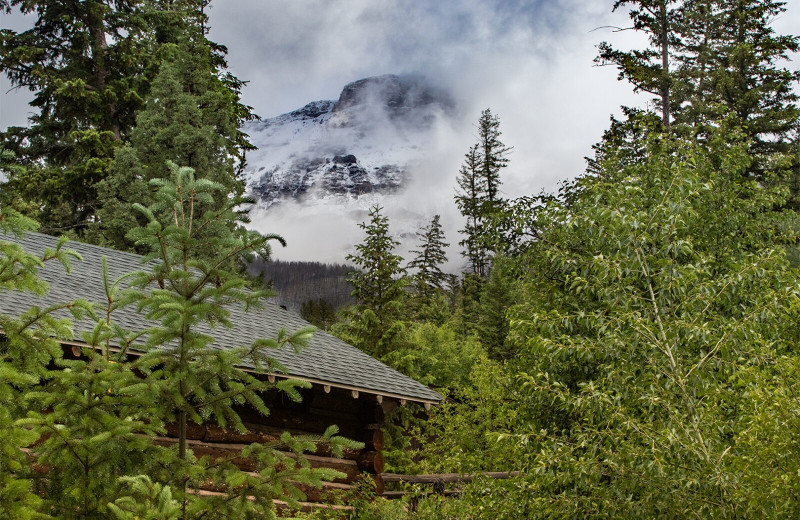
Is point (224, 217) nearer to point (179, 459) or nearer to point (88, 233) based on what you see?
point (179, 459)

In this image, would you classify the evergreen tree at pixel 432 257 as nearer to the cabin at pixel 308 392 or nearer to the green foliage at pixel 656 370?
the cabin at pixel 308 392

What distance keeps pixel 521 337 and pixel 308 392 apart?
3316 millimetres

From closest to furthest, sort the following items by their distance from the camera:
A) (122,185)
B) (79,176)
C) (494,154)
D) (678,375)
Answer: (678,375), (122,185), (79,176), (494,154)

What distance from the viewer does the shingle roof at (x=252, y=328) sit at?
9.62 m

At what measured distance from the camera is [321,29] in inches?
6043

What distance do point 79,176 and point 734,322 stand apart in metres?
24.0

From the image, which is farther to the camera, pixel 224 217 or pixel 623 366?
pixel 623 366

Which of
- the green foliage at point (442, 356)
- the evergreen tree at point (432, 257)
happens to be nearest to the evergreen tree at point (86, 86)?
the green foliage at point (442, 356)

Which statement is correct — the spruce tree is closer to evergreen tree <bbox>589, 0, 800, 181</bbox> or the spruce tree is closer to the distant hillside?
evergreen tree <bbox>589, 0, 800, 181</bbox>

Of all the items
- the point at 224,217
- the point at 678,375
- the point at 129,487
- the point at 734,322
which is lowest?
the point at 129,487

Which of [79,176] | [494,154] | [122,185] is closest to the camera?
[122,185]

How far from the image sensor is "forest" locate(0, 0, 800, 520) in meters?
4.43

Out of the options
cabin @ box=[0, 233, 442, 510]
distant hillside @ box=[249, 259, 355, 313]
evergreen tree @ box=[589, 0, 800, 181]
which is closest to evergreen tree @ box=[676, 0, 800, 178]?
evergreen tree @ box=[589, 0, 800, 181]

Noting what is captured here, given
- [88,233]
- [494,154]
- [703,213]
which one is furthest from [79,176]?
[494,154]
